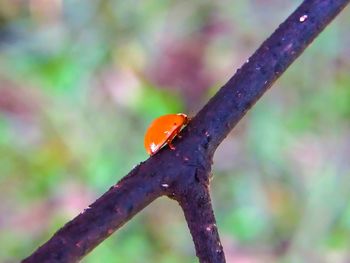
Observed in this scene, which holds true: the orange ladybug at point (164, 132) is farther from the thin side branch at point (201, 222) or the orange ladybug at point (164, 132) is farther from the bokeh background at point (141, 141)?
the bokeh background at point (141, 141)

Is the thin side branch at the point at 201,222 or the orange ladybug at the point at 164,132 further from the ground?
the orange ladybug at the point at 164,132

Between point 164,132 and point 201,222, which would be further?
point 164,132

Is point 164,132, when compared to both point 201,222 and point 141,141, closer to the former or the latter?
point 201,222

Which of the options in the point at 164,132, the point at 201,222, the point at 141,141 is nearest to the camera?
the point at 201,222

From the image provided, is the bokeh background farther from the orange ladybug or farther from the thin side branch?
the thin side branch

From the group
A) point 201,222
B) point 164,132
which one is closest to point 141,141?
point 164,132

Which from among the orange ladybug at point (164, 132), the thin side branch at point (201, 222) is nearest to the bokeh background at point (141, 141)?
the orange ladybug at point (164, 132)

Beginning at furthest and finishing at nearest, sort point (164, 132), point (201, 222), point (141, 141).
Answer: point (141, 141) → point (164, 132) → point (201, 222)

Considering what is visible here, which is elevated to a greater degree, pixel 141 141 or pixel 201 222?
pixel 141 141

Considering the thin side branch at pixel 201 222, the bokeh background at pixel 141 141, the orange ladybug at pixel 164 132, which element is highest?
the bokeh background at pixel 141 141

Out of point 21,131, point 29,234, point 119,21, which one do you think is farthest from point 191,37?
point 29,234
